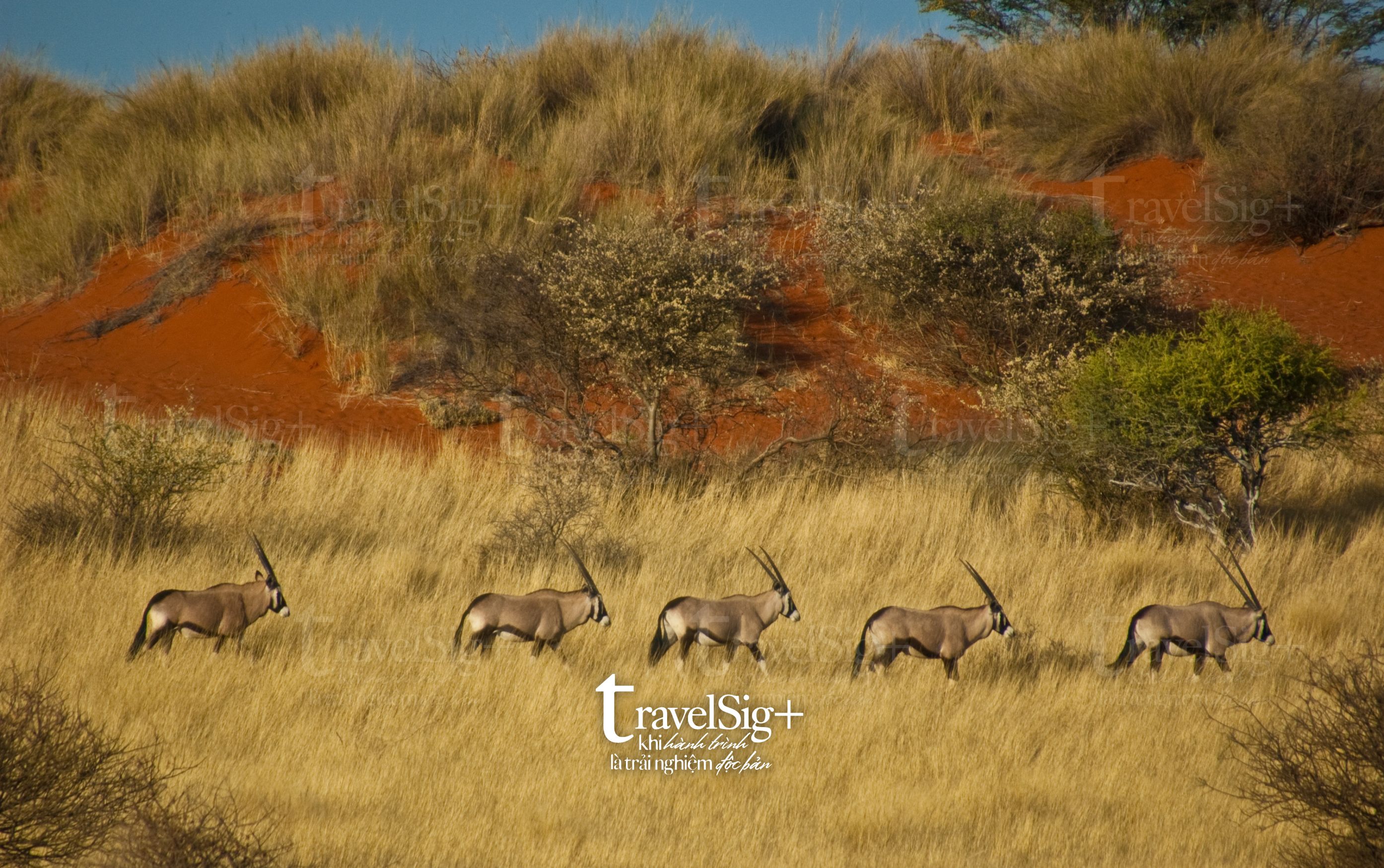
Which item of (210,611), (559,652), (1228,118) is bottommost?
(559,652)

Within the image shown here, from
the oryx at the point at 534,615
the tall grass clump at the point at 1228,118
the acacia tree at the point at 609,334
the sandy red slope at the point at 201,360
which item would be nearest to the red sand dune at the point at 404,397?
the sandy red slope at the point at 201,360

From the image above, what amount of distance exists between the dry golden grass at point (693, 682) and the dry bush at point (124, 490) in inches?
13.8

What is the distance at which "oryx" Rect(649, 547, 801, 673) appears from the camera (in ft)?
20.6

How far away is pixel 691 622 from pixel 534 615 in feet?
2.93

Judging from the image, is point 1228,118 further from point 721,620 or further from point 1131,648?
point 721,620

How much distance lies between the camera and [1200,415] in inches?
389

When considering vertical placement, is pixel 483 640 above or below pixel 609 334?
below

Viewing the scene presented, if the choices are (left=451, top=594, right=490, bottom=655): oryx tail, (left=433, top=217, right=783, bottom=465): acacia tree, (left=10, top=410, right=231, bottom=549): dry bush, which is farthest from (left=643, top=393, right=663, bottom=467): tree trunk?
(left=451, top=594, right=490, bottom=655): oryx tail

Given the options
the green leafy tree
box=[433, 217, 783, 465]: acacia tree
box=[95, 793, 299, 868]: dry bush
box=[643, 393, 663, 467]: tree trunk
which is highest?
the green leafy tree

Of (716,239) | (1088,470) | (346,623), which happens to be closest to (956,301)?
(716,239)

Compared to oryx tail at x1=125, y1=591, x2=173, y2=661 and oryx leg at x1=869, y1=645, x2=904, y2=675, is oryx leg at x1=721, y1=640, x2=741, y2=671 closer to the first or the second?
oryx leg at x1=869, y1=645, x2=904, y2=675

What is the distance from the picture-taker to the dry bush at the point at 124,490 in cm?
833

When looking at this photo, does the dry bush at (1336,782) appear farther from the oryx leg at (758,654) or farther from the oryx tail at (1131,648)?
the oryx leg at (758,654)

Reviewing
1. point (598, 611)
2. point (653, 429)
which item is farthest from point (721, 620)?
point (653, 429)
